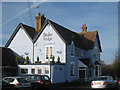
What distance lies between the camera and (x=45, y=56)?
33344 millimetres

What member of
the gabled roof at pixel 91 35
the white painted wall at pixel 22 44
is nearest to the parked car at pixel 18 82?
the white painted wall at pixel 22 44

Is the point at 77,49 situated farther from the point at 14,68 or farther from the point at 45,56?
the point at 14,68

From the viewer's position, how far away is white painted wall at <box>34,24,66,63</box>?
1272 inches

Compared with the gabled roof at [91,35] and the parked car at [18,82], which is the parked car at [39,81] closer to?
the parked car at [18,82]

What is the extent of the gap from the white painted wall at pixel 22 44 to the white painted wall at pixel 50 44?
3.42 feet

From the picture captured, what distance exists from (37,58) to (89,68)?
32.6ft

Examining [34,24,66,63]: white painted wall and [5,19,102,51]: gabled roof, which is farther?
[5,19,102,51]: gabled roof

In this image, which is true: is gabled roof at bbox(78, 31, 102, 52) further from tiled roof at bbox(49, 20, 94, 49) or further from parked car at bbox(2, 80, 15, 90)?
parked car at bbox(2, 80, 15, 90)

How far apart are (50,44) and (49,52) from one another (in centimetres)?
130

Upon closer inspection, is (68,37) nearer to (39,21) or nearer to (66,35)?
(66,35)

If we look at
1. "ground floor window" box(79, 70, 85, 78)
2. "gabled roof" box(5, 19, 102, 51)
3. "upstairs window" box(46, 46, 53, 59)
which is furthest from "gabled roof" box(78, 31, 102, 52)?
"upstairs window" box(46, 46, 53, 59)

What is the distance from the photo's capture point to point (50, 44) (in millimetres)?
33344

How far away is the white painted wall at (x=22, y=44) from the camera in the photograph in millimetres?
34281

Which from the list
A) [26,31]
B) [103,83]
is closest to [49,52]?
[26,31]
